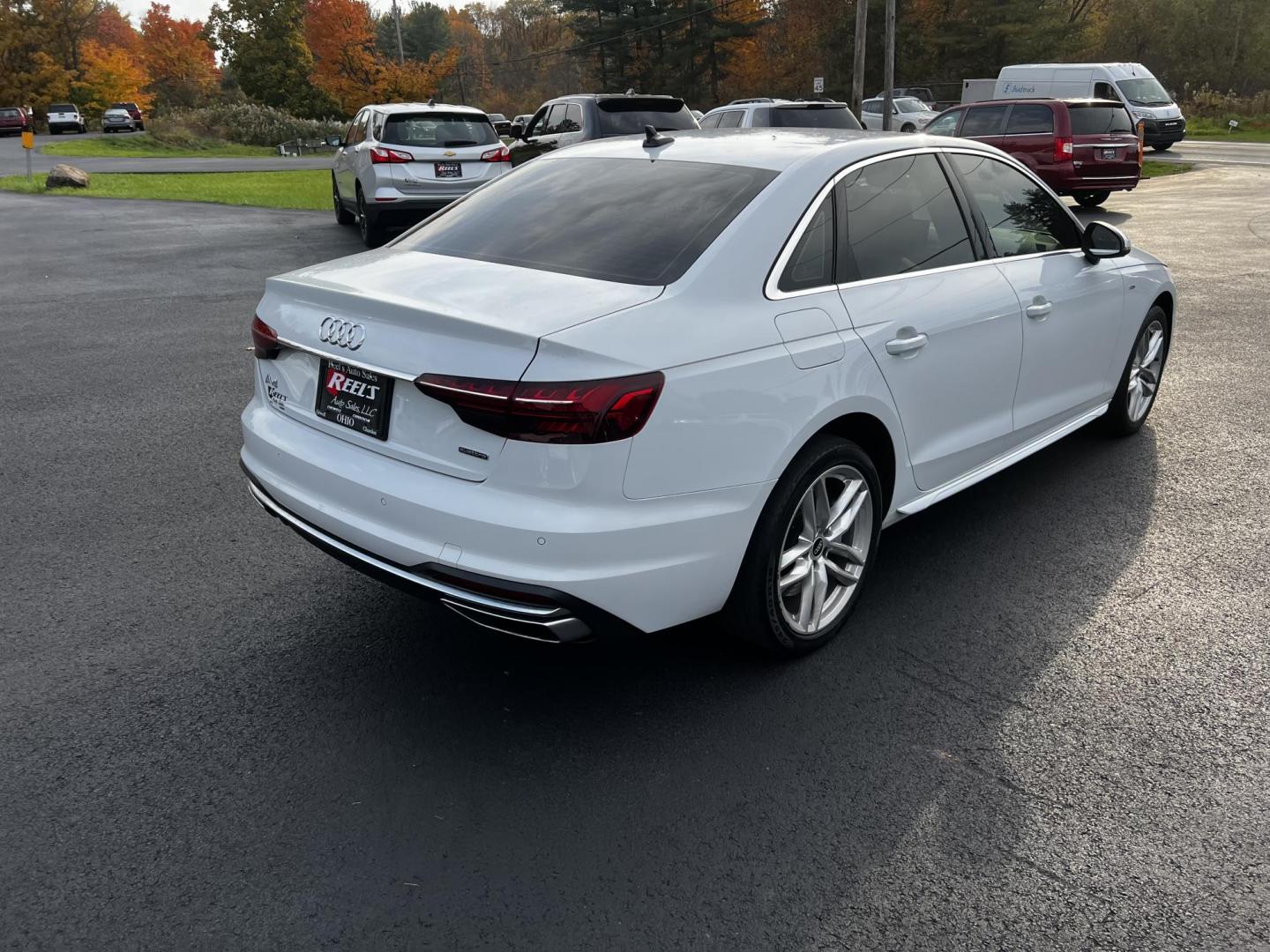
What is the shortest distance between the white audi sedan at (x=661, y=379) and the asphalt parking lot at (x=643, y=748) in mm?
392

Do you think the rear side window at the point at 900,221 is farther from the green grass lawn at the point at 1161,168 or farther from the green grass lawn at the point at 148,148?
the green grass lawn at the point at 148,148

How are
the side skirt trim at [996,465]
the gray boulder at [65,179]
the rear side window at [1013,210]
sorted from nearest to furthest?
1. the side skirt trim at [996,465]
2. the rear side window at [1013,210]
3. the gray boulder at [65,179]

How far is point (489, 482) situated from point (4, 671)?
194cm

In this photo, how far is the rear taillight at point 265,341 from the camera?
12.2 ft

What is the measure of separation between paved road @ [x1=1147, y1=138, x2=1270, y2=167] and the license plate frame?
27.9 m

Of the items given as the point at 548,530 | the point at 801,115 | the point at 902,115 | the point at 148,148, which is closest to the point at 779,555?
the point at 548,530

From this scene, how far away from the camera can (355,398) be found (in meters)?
3.33

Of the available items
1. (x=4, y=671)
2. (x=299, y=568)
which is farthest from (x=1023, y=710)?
(x=4, y=671)

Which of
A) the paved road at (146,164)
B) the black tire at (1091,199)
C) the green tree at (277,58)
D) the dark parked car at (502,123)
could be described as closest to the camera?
the black tire at (1091,199)

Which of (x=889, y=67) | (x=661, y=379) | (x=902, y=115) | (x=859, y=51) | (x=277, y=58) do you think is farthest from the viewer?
(x=277, y=58)

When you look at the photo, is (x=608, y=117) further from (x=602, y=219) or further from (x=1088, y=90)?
(x=1088, y=90)

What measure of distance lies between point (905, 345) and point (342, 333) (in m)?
1.91

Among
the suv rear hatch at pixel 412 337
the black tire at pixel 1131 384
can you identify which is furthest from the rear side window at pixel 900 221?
the black tire at pixel 1131 384

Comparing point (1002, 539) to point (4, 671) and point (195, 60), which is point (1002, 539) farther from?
point (195, 60)
